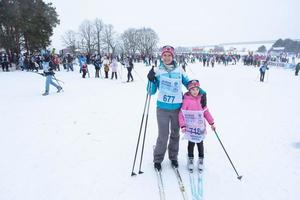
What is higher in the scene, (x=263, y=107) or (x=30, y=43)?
(x=30, y=43)

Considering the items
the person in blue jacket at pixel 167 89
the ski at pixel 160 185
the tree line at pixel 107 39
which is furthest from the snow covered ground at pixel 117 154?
the tree line at pixel 107 39

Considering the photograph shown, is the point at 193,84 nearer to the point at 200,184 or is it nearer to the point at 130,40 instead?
the point at 200,184

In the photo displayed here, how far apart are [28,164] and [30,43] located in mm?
27293

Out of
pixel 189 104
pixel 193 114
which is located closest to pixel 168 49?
pixel 189 104

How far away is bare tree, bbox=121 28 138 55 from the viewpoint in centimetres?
7819

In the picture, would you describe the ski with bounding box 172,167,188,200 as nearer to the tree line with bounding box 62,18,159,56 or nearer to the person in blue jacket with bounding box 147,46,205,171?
the person in blue jacket with bounding box 147,46,205,171

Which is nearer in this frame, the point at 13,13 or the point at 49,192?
the point at 49,192

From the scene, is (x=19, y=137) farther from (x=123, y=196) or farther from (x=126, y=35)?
(x=126, y=35)

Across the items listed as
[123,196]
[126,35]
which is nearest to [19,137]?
[123,196]

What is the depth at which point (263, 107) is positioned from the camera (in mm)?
9383

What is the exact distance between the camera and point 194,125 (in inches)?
153

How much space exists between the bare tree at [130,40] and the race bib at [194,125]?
2983 inches

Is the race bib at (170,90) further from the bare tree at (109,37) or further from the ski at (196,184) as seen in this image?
the bare tree at (109,37)

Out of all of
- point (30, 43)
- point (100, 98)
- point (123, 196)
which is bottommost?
point (123, 196)
